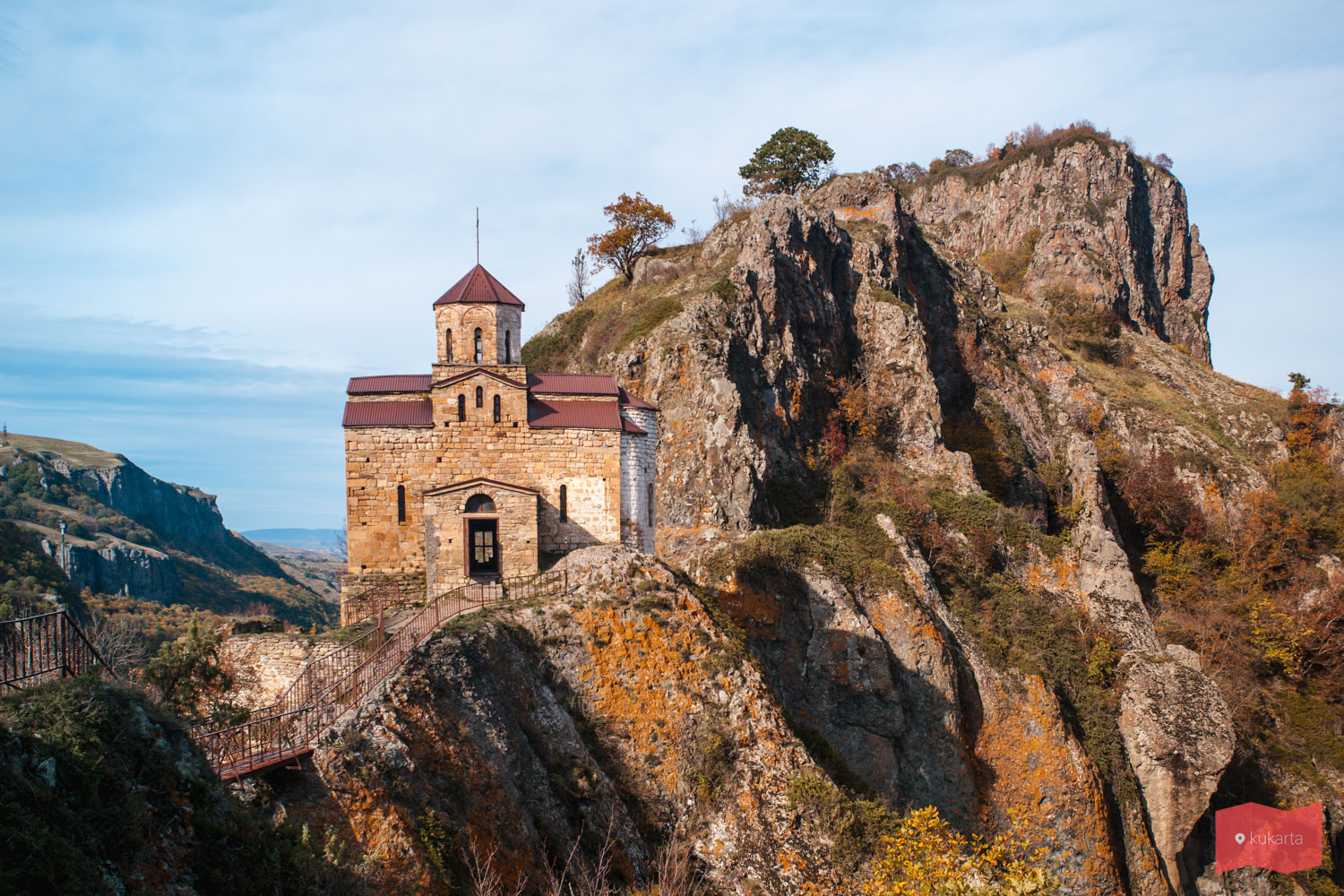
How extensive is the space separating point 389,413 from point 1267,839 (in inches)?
1377

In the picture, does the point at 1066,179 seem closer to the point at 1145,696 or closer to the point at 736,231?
the point at 736,231

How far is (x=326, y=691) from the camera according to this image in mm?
14992

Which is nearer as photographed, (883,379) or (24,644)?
(24,644)

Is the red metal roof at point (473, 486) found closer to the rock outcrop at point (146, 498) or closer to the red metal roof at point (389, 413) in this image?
the red metal roof at point (389, 413)

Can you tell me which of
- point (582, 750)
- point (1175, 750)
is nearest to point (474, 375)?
point (582, 750)

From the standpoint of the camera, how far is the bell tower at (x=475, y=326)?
27875mm

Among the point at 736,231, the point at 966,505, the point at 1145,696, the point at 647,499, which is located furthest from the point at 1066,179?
the point at 647,499

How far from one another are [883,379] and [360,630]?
100 ft

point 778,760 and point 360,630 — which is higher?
point 360,630

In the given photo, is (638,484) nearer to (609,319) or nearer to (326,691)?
(326,691)

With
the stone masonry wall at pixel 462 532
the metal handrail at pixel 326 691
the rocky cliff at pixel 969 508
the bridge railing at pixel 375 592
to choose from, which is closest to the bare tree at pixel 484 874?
the metal handrail at pixel 326 691

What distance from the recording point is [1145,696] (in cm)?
3172

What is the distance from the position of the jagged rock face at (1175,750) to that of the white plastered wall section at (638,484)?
18.7 meters

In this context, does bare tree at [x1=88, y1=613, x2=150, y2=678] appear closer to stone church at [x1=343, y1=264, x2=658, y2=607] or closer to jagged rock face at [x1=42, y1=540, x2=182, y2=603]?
stone church at [x1=343, y1=264, x2=658, y2=607]
